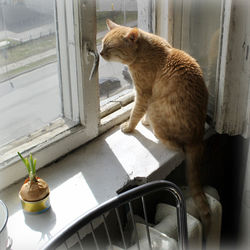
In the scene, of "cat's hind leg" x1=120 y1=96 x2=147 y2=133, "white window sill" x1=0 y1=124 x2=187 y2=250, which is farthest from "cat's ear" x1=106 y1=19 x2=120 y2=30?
"white window sill" x1=0 y1=124 x2=187 y2=250

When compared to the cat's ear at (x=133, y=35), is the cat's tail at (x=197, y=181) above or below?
below

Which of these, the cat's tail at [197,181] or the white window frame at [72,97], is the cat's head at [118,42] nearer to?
the white window frame at [72,97]

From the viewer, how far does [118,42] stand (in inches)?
56.7

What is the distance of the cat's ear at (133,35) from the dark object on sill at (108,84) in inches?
7.4

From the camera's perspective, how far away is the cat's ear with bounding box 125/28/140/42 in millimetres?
1406

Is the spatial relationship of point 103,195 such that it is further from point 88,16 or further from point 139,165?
point 88,16

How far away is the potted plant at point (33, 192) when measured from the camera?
1.08 meters

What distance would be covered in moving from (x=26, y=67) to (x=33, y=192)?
395 mm

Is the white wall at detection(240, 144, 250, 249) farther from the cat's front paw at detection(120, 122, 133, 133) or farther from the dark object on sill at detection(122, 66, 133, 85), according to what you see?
the dark object on sill at detection(122, 66, 133, 85)

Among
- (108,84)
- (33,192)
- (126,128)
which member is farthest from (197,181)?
(33,192)

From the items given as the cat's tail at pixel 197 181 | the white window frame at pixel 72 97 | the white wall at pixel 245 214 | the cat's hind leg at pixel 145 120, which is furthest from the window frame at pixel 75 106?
the white wall at pixel 245 214

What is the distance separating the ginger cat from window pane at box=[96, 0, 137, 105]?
0.04 m

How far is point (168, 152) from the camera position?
1463mm

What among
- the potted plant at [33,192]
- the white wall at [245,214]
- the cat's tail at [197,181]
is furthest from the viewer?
the white wall at [245,214]
